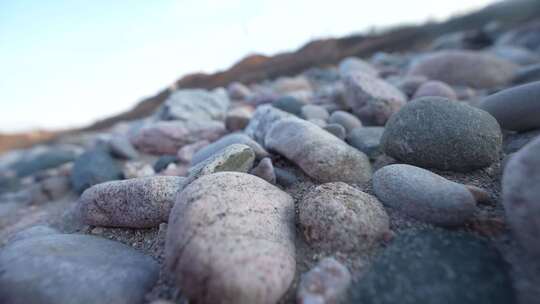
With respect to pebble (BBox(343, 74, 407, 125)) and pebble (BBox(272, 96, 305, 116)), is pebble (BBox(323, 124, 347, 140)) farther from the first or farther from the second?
pebble (BBox(272, 96, 305, 116))

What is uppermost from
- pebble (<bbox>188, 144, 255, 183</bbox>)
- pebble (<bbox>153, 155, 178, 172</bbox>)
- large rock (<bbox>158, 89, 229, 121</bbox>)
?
pebble (<bbox>188, 144, 255, 183</bbox>)

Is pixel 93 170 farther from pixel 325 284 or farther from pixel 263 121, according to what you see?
pixel 325 284

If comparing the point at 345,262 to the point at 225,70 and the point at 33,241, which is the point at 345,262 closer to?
the point at 33,241

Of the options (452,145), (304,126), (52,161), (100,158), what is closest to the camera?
(452,145)

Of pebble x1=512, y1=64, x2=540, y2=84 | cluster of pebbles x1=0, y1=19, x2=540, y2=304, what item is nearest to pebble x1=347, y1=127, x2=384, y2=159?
cluster of pebbles x1=0, y1=19, x2=540, y2=304

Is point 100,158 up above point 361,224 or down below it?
below

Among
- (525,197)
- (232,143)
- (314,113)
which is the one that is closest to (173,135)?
(232,143)

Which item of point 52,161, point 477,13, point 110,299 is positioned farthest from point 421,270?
point 477,13
